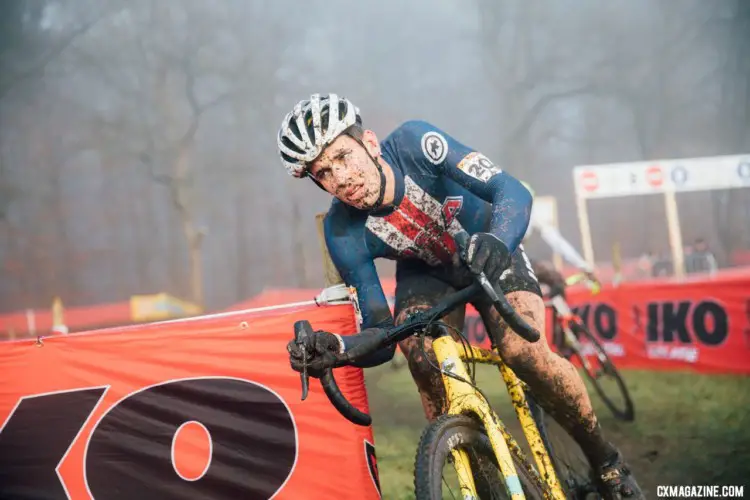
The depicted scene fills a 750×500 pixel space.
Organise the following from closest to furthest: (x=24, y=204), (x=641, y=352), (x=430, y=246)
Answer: (x=430, y=246)
(x=641, y=352)
(x=24, y=204)

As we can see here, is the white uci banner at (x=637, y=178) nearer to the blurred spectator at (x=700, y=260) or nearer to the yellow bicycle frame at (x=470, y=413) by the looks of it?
the blurred spectator at (x=700, y=260)

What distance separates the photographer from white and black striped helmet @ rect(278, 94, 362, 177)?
301 centimetres

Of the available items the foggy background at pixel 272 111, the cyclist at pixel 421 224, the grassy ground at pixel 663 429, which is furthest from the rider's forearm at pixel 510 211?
the foggy background at pixel 272 111

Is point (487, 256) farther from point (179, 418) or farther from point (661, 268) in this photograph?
point (661, 268)

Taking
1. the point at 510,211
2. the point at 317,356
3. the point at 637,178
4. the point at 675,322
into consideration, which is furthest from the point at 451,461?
the point at 637,178

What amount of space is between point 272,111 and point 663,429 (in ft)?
94.0

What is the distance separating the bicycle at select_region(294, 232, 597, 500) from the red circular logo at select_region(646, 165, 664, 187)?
15.6 meters

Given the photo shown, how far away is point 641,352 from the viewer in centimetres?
934

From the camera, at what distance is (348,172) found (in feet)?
9.97

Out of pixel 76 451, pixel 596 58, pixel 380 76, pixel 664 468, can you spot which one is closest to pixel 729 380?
pixel 664 468

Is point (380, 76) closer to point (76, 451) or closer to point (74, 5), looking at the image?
point (74, 5)

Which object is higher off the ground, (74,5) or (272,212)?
(74,5)

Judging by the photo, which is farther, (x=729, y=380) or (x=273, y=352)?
(x=729, y=380)

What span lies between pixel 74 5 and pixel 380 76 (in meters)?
14.2
